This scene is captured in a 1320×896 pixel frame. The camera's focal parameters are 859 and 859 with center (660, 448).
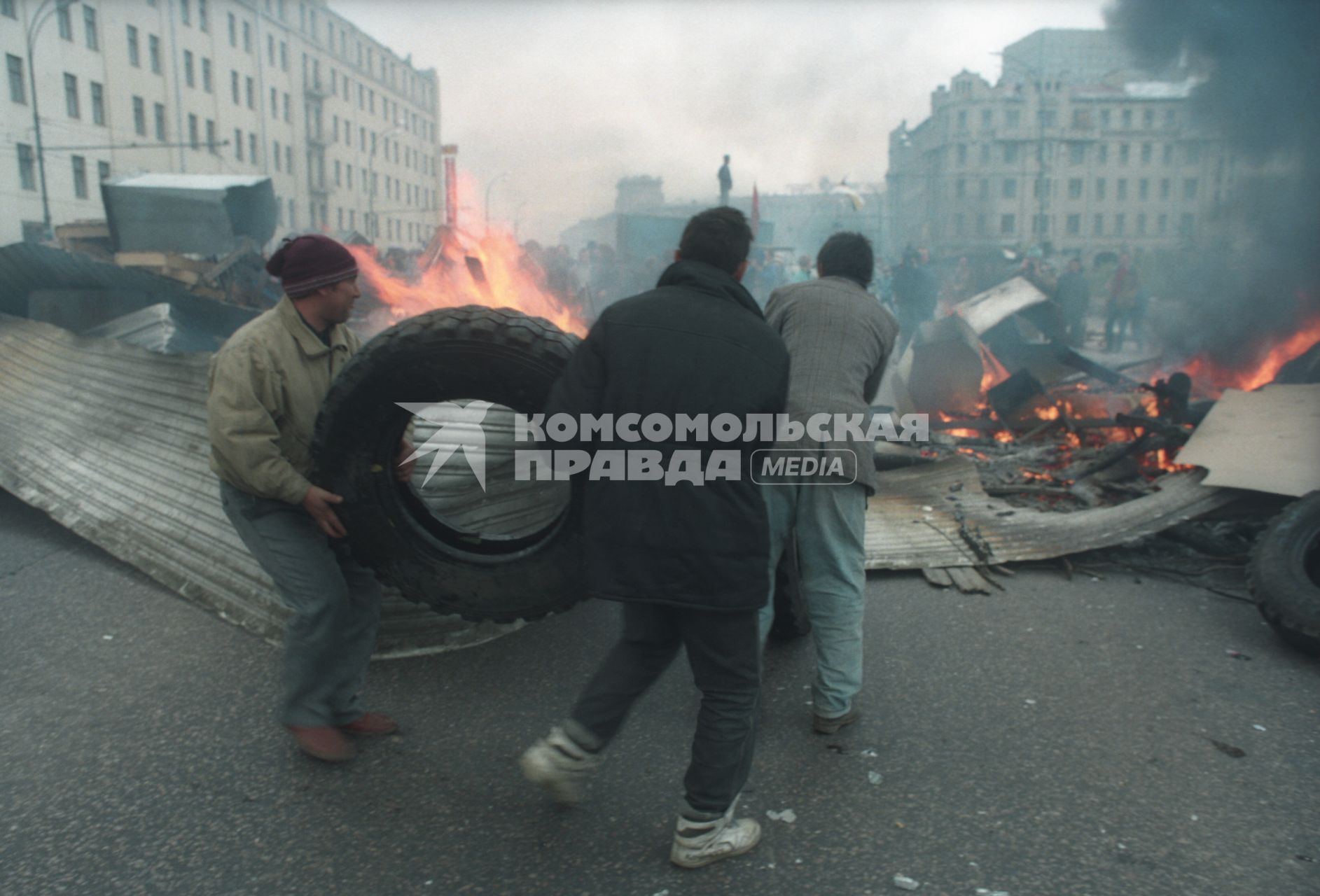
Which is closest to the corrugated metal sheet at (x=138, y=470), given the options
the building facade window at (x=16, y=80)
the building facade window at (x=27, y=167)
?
the building facade window at (x=27, y=167)

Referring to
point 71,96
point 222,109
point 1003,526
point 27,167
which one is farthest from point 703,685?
point 222,109

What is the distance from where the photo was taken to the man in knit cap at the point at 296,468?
2.96 metres

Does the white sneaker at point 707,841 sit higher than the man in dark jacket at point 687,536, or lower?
lower

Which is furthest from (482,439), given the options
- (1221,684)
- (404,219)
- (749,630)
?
(404,219)

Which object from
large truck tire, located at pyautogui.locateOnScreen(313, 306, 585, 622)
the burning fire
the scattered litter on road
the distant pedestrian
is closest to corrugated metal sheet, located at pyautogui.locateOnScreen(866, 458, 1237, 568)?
the scattered litter on road

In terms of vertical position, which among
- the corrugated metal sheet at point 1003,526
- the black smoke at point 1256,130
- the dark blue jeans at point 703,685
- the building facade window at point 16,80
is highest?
the building facade window at point 16,80

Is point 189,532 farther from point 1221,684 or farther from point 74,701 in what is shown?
point 1221,684

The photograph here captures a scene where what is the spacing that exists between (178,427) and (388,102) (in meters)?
77.5

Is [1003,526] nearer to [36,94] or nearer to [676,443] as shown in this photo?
[676,443]

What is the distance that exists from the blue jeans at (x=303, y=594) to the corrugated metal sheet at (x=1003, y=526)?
3175 mm

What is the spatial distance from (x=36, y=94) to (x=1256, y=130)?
1564 inches

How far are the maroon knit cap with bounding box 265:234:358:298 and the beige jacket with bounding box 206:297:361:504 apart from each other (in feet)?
0.31

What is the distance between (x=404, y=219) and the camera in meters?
74.3

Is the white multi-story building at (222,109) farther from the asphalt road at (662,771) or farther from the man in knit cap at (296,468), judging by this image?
the man in knit cap at (296,468)
